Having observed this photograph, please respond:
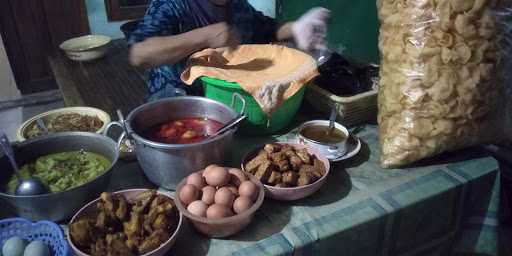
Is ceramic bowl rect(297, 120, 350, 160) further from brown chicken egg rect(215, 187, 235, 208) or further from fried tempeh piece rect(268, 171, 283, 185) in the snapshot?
brown chicken egg rect(215, 187, 235, 208)

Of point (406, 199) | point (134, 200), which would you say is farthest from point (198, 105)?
point (406, 199)

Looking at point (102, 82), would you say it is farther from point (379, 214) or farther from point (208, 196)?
Result: point (379, 214)

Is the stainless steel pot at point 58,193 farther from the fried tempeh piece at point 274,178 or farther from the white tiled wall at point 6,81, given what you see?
the white tiled wall at point 6,81

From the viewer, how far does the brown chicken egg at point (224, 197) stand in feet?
2.61

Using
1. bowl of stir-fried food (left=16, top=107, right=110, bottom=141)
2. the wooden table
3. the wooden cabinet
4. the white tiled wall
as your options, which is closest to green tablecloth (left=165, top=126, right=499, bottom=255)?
bowl of stir-fried food (left=16, top=107, right=110, bottom=141)

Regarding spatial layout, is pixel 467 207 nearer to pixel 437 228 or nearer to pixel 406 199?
pixel 437 228

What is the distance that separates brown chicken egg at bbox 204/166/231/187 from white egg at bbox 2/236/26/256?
37cm

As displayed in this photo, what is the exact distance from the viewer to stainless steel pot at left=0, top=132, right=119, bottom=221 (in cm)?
77

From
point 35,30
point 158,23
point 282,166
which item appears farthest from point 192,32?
point 35,30

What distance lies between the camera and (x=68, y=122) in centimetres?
125

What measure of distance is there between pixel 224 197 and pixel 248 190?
0.06 m

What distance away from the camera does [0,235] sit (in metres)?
0.77

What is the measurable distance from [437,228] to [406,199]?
0.67ft

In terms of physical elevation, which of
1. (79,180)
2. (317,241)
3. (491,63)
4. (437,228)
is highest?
(491,63)
